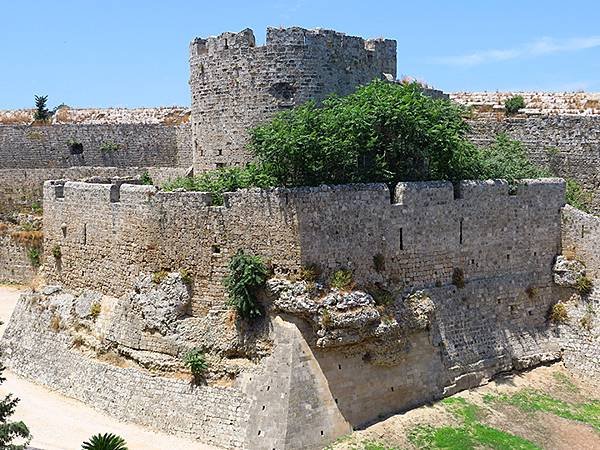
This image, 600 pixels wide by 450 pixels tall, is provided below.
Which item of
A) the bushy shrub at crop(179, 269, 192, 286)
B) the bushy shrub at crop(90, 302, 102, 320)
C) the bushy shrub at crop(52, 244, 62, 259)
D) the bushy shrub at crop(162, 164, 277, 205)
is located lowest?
the bushy shrub at crop(90, 302, 102, 320)

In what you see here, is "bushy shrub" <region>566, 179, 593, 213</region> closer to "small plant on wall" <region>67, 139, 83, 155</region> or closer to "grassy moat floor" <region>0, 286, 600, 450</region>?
"grassy moat floor" <region>0, 286, 600, 450</region>

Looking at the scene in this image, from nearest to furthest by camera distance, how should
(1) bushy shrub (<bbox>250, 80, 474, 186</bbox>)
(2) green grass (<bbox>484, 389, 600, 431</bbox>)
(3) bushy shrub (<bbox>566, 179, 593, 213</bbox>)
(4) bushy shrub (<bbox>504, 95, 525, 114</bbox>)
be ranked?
(1) bushy shrub (<bbox>250, 80, 474, 186</bbox>), (2) green grass (<bbox>484, 389, 600, 431</bbox>), (3) bushy shrub (<bbox>566, 179, 593, 213</bbox>), (4) bushy shrub (<bbox>504, 95, 525, 114</bbox>)

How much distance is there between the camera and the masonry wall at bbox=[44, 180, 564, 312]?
17.0 meters

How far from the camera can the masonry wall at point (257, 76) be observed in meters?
20.3

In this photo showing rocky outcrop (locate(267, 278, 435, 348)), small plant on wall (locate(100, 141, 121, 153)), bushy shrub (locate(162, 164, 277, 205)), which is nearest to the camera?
rocky outcrop (locate(267, 278, 435, 348))

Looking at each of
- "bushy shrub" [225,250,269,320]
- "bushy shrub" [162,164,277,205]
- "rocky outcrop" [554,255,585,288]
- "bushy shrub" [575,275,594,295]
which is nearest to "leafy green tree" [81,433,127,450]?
"bushy shrub" [225,250,269,320]

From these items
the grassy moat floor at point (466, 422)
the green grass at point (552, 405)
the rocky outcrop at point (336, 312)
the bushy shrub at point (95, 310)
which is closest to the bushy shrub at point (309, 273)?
the rocky outcrop at point (336, 312)

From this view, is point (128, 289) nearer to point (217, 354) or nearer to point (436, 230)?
point (217, 354)

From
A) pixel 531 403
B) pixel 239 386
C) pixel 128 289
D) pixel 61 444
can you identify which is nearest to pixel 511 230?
pixel 531 403

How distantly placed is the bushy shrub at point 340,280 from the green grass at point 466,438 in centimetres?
343

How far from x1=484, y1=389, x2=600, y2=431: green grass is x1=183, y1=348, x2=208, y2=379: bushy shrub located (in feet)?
21.9

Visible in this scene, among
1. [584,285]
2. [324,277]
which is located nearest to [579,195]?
[584,285]

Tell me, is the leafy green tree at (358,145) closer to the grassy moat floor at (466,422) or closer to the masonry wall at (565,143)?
the grassy moat floor at (466,422)

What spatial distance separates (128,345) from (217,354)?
254 centimetres
